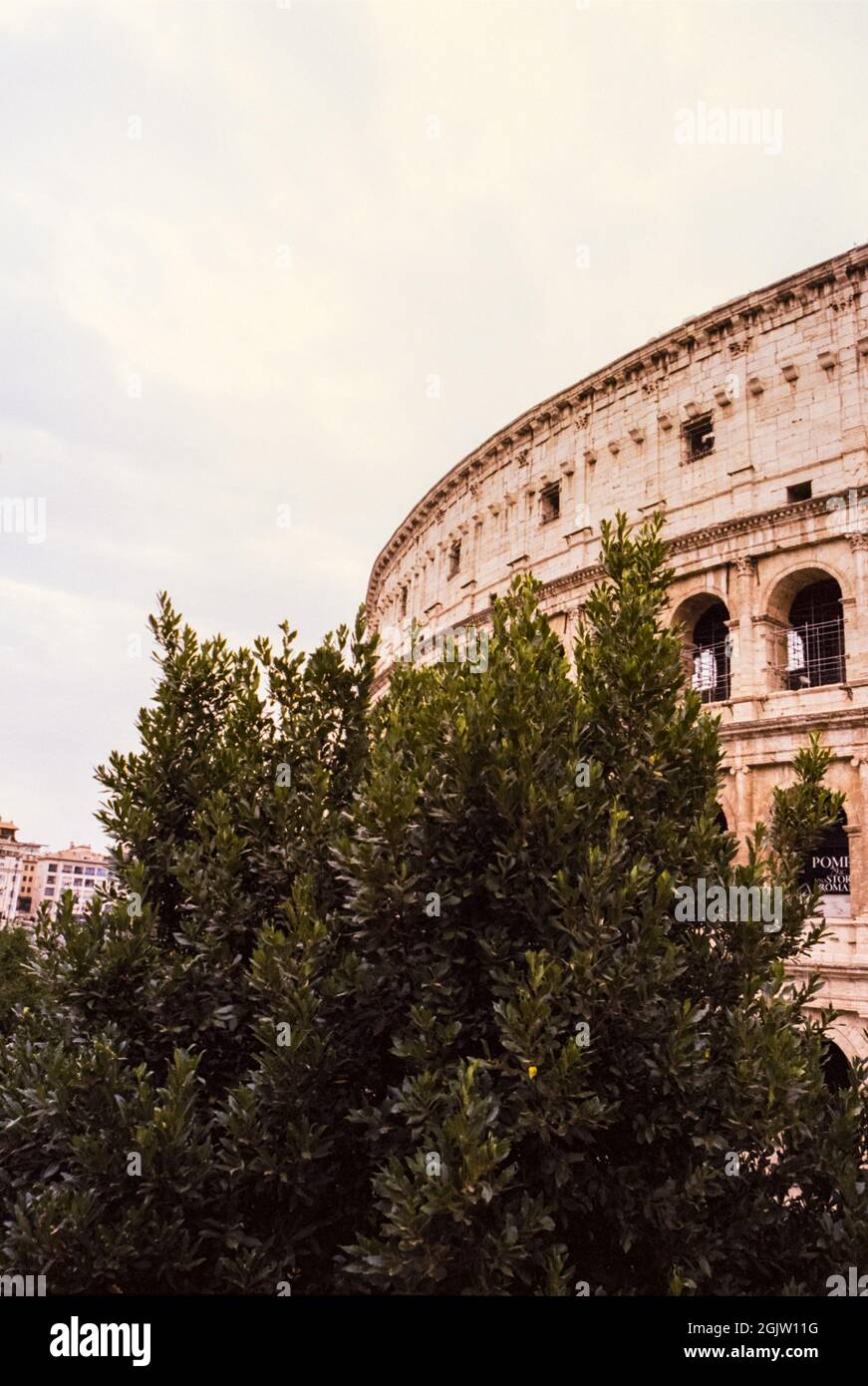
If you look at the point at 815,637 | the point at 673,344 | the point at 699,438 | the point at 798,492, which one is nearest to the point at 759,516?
the point at 798,492

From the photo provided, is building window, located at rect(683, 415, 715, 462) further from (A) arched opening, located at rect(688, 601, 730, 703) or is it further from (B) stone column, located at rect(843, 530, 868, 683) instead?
(B) stone column, located at rect(843, 530, 868, 683)

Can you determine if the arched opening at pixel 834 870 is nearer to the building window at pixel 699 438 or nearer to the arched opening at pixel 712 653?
the arched opening at pixel 712 653

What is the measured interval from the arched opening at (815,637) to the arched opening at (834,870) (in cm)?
334

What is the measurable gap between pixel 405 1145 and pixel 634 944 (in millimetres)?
2206

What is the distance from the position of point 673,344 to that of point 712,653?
855 cm

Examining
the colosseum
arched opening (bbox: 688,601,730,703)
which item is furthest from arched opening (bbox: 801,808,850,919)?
arched opening (bbox: 688,601,730,703)

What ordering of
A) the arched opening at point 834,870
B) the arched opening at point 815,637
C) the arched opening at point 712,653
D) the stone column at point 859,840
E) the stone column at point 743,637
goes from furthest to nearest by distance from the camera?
the arched opening at point 712,653, the stone column at point 743,637, the arched opening at point 815,637, the arched opening at point 834,870, the stone column at point 859,840

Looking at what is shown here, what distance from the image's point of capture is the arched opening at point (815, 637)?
20.6m

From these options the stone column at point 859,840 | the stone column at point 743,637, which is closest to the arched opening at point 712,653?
the stone column at point 743,637

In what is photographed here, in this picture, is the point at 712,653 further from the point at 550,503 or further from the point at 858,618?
the point at 550,503

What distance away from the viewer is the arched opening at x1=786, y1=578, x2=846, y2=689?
67.5ft

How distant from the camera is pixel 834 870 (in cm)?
1902

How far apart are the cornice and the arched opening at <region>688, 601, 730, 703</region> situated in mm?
7064

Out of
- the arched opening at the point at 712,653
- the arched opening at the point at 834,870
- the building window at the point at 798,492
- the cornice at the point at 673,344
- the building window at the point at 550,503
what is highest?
the cornice at the point at 673,344
